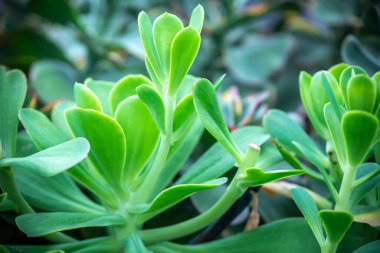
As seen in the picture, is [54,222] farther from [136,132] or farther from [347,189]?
[347,189]

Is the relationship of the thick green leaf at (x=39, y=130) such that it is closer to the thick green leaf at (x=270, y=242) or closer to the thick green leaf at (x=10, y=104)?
the thick green leaf at (x=10, y=104)

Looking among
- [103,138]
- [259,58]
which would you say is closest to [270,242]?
[103,138]

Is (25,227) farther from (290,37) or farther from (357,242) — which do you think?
(290,37)

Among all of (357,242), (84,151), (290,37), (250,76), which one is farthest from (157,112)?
(290,37)

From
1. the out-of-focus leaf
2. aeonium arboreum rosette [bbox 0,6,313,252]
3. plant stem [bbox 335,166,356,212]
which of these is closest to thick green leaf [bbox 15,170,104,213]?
aeonium arboreum rosette [bbox 0,6,313,252]

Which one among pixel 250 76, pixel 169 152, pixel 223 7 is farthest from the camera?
pixel 223 7

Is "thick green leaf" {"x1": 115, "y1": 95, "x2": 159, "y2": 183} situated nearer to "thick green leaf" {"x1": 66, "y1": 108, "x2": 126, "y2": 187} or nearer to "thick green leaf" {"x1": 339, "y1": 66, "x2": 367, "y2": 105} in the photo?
"thick green leaf" {"x1": 66, "y1": 108, "x2": 126, "y2": 187}

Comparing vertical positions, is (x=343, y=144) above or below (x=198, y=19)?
below
